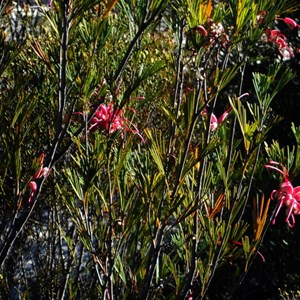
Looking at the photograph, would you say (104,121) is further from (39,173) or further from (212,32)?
(212,32)

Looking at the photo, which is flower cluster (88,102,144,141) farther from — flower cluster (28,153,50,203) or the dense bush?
flower cluster (28,153,50,203)

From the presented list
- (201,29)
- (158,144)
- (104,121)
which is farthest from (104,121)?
(201,29)

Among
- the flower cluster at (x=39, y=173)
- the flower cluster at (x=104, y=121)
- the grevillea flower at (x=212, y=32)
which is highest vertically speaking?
the grevillea flower at (x=212, y=32)

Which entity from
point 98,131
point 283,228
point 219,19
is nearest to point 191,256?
point 98,131

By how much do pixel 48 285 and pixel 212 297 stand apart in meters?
1.58

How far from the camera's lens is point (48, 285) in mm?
3508

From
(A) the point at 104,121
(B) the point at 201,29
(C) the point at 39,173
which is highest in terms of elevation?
(B) the point at 201,29

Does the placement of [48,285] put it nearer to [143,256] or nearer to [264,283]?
[143,256]

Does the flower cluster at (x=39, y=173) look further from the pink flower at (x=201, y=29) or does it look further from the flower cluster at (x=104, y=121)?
the pink flower at (x=201, y=29)

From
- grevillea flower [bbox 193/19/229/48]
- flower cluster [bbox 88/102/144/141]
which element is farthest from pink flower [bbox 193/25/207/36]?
flower cluster [bbox 88/102/144/141]

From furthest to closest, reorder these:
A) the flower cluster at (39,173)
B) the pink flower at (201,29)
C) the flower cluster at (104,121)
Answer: the flower cluster at (104,121) < the flower cluster at (39,173) < the pink flower at (201,29)

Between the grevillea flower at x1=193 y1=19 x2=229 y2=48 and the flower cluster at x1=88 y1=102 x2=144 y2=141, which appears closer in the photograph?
the grevillea flower at x1=193 y1=19 x2=229 y2=48

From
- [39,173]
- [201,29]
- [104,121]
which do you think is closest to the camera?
[201,29]

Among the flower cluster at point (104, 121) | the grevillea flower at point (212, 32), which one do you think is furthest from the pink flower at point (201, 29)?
the flower cluster at point (104, 121)
